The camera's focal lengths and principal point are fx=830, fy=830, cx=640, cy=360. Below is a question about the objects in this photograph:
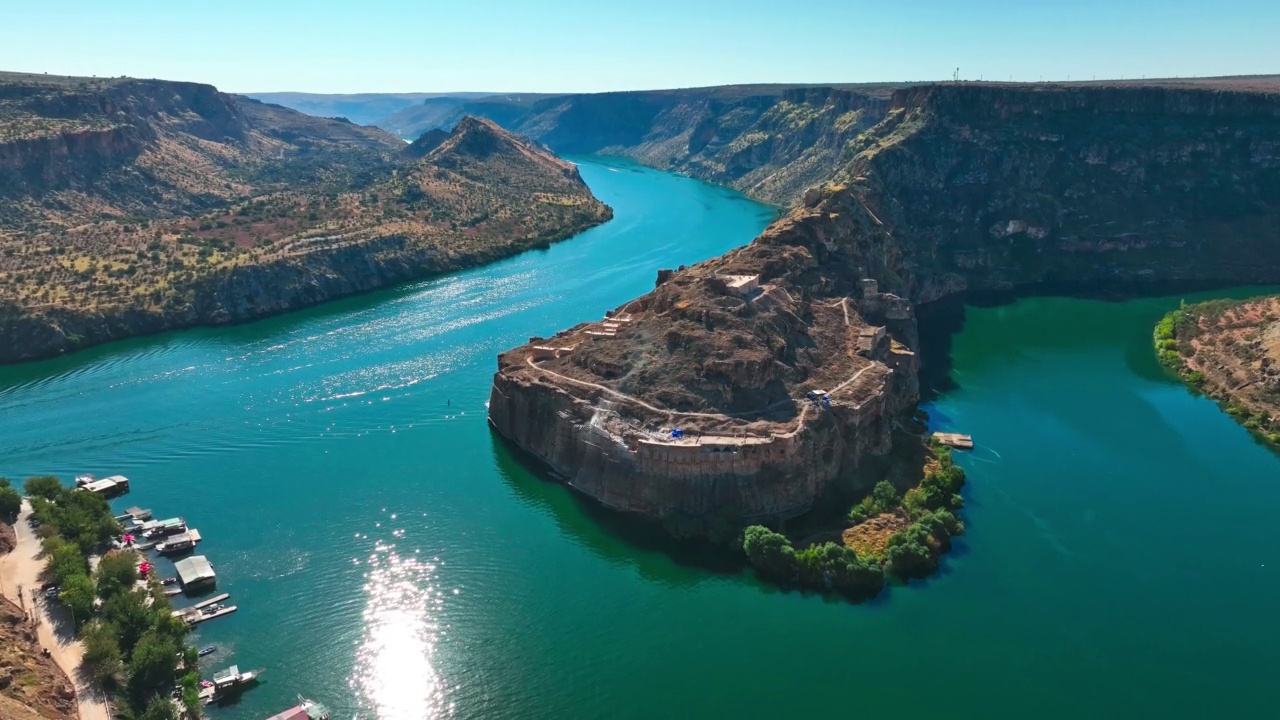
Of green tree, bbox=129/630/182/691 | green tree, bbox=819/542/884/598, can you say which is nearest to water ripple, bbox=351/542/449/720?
green tree, bbox=129/630/182/691

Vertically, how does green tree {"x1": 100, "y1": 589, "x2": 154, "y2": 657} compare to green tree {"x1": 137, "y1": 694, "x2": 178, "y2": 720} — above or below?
above

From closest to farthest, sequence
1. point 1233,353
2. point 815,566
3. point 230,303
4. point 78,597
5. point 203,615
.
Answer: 1. point 78,597
2. point 203,615
3. point 815,566
4. point 1233,353
5. point 230,303

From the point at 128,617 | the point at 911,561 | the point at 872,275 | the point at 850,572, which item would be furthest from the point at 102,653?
the point at 872,275

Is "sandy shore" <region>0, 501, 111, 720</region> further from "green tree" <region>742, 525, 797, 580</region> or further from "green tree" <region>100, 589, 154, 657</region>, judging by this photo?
"green tree" <region>742, 525, 797, 580</region>

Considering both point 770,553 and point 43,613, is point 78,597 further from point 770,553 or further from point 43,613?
point 770,553

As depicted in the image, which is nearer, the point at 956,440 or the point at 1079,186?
the point at 956,440

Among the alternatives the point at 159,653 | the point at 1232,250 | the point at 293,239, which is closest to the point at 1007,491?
the point at 159,653

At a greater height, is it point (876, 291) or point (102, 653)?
point (876, 291)
